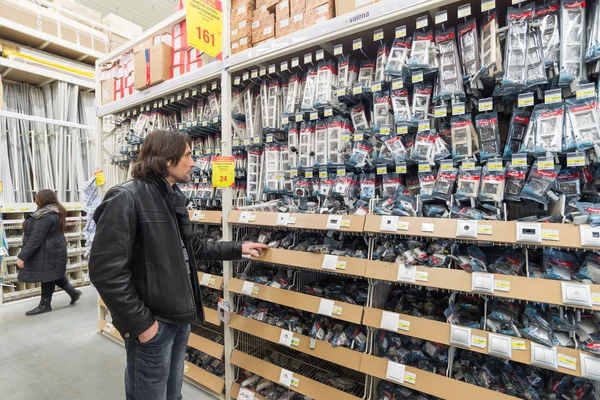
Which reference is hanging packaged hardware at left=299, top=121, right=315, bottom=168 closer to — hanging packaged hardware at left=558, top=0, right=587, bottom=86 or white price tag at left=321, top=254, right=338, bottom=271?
white price tag at left=321, top=254, right=338, bottom=271

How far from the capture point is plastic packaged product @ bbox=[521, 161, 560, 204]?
1404mm

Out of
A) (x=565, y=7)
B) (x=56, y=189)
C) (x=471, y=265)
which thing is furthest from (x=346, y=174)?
(x=56, y=189)

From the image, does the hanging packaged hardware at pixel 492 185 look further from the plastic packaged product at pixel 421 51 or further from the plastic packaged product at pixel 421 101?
the plastic packaged product at pixel 421 51

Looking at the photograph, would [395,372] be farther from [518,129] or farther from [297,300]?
[518,129]

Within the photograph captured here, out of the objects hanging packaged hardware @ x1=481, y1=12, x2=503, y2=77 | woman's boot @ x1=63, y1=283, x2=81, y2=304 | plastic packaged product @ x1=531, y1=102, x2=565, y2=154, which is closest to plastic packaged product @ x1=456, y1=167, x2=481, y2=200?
plastic packaged product @ x1=531, y1=102, x2=565, y2=154

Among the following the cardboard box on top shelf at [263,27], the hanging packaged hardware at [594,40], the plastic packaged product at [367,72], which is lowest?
the hanging packaged hardware at [594,40]

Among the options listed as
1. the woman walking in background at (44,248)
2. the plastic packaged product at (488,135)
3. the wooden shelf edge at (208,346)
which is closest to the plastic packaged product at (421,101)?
the plastic packaged product at (488,135)

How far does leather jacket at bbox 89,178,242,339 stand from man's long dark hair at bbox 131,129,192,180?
0.16 ft

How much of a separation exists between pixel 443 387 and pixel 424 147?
121 cm

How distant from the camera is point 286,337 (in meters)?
1.98

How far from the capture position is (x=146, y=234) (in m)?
1.36

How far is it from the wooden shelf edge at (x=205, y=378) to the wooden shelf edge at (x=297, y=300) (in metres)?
0.78

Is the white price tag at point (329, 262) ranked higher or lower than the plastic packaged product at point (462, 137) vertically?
lower

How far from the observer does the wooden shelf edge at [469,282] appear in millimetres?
1249
